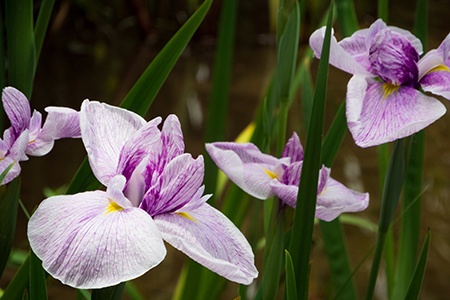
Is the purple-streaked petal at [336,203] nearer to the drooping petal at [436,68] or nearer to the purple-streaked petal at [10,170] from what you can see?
the drooping petal at [436,68]

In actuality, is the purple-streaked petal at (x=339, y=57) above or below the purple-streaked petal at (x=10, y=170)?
above

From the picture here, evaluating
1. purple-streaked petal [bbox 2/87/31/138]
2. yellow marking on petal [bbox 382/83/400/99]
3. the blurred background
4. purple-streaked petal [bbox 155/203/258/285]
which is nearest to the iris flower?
purple-streaked petal [bbox 2/87/31/138]

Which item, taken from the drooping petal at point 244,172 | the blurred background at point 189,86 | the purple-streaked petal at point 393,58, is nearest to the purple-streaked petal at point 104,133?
the drooping petal at point 244,172

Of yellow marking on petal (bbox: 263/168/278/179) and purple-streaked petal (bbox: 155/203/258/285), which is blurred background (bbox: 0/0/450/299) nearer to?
yellow marking on petal (bbox: 263/168/278/179)

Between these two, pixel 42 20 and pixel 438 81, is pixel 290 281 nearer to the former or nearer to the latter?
pixel 438 81

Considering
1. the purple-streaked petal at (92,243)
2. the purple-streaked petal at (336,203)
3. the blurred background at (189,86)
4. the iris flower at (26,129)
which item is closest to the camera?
the purple-streaked petal at (92,243)

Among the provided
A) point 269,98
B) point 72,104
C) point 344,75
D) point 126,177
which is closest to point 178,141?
point 126,177

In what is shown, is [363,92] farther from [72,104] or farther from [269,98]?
[72,104]

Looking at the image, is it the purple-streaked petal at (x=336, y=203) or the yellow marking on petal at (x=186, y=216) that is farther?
A: the purple-streaked petal at (x=336, y=203)
